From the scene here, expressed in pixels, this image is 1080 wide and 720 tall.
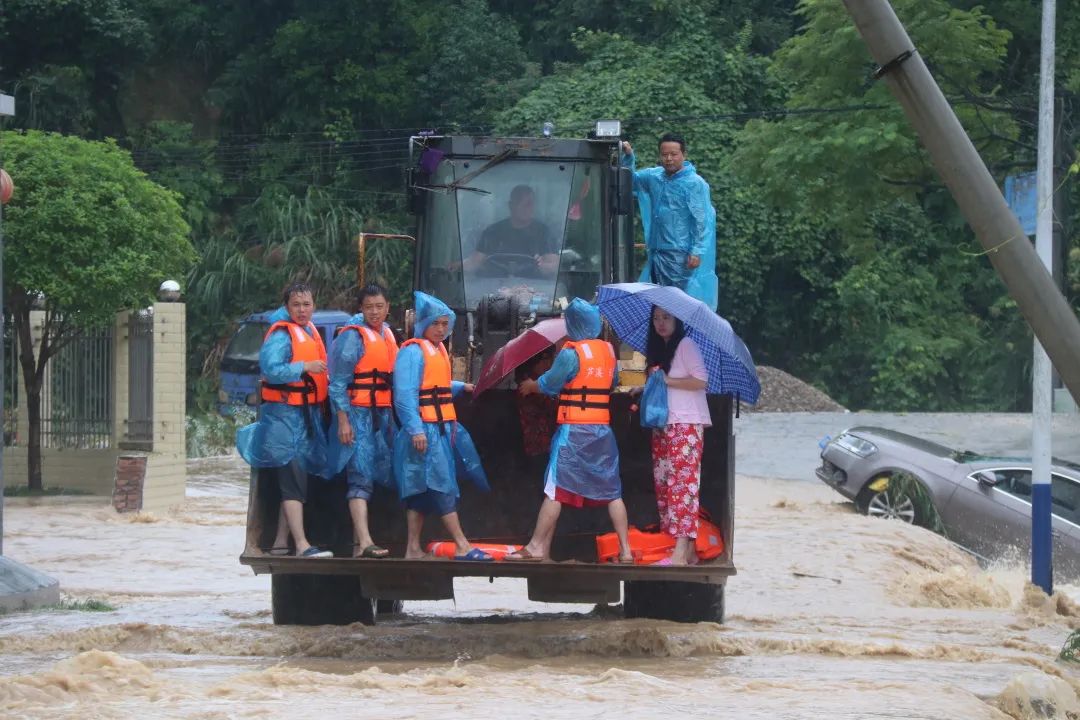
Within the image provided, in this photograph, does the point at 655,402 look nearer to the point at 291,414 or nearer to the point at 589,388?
the point at 589,388

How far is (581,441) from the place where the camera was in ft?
30.6

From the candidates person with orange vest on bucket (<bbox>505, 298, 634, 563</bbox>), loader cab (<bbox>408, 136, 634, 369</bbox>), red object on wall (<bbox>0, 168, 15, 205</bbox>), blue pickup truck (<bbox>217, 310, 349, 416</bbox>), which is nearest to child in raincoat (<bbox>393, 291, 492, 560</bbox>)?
person with orange vest on bucket (<bbox>505, 298, 634, 563</bbox>)

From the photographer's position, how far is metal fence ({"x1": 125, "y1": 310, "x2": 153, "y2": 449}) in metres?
19.0

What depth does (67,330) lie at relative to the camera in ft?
62.0

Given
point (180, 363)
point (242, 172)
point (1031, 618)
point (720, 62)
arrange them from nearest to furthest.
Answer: point (1031, 618), point (180, 363), point (720, 62), point (242, 172)

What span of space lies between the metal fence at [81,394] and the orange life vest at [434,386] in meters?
10.6

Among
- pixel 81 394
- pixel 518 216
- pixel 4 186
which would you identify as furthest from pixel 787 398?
pixel 4 186

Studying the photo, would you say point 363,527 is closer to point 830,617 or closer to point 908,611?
point 830,617

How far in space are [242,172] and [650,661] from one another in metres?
30.8

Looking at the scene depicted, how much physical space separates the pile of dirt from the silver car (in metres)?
9.91

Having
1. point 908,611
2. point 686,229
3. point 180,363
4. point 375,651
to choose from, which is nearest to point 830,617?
point 908,611

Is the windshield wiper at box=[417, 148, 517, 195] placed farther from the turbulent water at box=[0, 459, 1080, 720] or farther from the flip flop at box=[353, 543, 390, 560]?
the flip flop at box=[353, 543, 390, 560]

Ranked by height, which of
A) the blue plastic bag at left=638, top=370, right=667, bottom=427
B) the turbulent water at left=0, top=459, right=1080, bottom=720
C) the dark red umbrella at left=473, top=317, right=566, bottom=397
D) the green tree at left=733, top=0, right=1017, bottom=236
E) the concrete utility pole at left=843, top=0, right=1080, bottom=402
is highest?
the green tree at left=733, top=0, right=1017, bottom=236

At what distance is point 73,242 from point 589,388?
1009 cm
